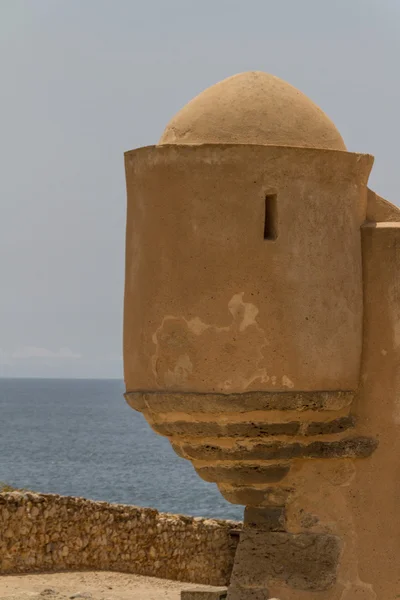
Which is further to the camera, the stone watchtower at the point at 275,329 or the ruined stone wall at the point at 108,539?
the ruined stone wall at the point at 108,539

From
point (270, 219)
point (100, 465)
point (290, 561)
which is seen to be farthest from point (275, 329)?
point (100, 465)

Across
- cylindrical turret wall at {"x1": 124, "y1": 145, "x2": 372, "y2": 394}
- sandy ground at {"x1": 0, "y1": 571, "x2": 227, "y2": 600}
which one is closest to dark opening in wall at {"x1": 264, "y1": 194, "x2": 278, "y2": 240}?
cylindrical turret wall at {"x1": 124, "y1": 145, "x2": 372, "y2": 394}

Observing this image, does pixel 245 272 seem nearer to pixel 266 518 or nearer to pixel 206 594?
pixel 266 518

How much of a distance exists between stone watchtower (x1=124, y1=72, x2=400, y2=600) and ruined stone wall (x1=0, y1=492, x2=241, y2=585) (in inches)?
242

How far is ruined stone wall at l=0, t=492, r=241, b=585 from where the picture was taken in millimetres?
15422

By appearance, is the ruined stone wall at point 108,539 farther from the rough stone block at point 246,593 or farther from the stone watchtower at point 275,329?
the stone watchtower at point 275,329

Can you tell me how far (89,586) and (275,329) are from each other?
7.33 meters

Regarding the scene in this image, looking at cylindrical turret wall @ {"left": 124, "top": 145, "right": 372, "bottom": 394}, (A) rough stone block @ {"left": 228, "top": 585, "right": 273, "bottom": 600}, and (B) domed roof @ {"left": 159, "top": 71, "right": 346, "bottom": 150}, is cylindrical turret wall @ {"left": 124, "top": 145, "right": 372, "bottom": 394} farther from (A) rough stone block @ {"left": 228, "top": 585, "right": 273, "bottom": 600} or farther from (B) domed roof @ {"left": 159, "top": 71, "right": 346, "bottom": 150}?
(A) rough stone block @ {"left": 228, "top": 585, "right": 273, "bottom": 600}

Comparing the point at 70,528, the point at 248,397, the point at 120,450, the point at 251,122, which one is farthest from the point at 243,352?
the point at 120,450

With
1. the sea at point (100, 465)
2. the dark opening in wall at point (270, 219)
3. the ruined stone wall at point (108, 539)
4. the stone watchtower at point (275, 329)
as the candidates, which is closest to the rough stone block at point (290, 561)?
the stone watchtower at point (275, 329)

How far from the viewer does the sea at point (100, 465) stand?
165 feet

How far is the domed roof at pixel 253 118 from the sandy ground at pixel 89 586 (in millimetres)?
6081

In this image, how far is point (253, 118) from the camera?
9578 mm

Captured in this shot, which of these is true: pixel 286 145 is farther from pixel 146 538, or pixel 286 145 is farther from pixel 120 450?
pixel 120 450
